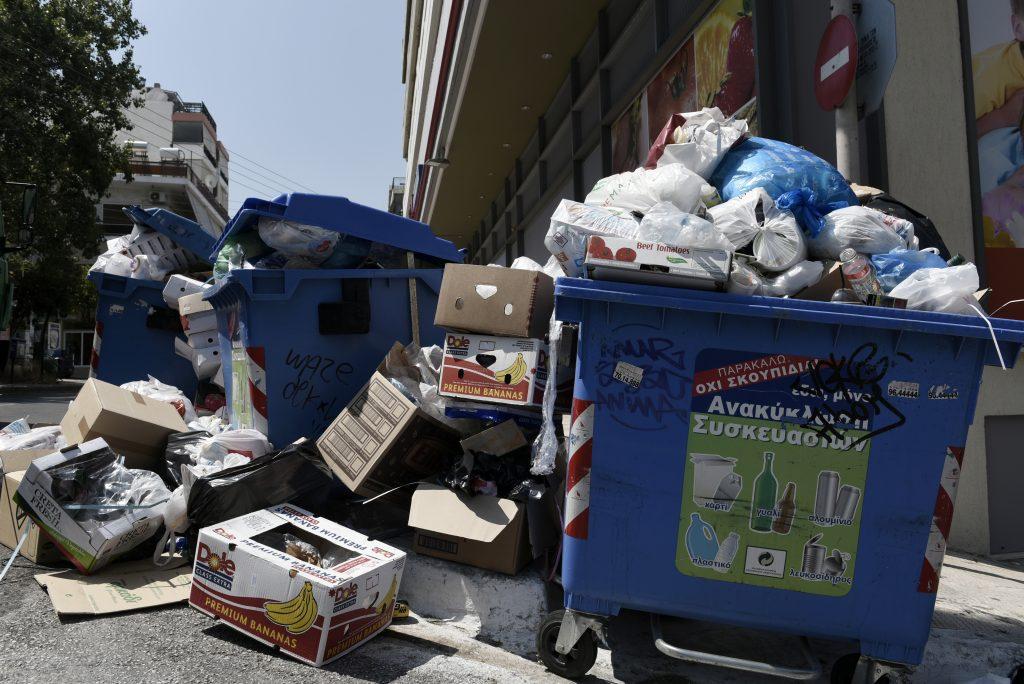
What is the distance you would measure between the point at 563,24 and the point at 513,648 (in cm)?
745

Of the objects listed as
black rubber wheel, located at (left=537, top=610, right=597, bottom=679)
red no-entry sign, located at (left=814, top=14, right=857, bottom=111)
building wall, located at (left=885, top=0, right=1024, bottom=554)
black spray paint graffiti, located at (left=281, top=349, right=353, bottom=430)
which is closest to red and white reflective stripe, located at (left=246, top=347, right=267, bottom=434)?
black spray paint graffiti, located at (left=281, top=349, right=353, bottom=430)

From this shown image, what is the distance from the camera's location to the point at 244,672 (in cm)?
233

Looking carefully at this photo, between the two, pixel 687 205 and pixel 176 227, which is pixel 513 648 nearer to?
pixel 687 205

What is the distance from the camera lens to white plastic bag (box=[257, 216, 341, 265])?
12.8 ft

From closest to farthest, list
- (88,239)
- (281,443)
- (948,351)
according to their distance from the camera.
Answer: (948,351) → (281,443) → (88,239)

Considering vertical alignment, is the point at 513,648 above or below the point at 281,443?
below

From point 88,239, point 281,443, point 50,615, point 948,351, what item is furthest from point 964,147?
point 88,239

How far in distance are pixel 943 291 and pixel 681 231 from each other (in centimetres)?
79

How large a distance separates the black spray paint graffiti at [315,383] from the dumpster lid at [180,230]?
212 cm

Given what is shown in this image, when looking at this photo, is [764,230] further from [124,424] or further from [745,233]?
[124,424]

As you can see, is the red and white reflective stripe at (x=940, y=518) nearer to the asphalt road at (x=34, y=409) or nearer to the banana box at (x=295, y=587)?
the banana box at (x=295, y=587)

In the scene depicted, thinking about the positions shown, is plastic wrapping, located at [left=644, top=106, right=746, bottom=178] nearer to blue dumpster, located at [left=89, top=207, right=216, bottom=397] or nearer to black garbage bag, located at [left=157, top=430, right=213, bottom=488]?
black garbage bag, located at [left=157, top=430, right=213, bottom=488]

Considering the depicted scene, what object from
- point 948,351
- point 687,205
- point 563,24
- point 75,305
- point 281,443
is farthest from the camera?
point 75,305

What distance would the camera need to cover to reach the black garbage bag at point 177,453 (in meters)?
3.53
